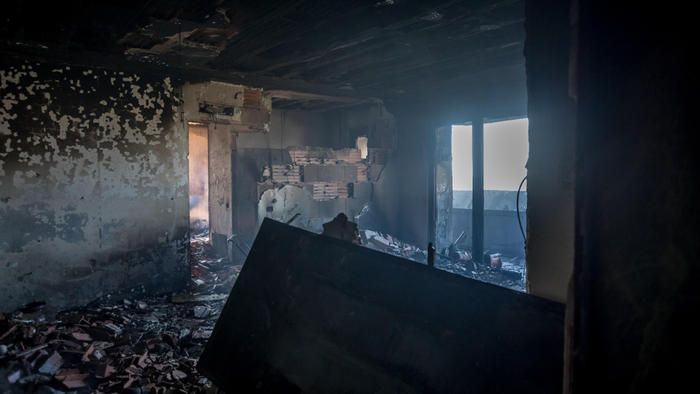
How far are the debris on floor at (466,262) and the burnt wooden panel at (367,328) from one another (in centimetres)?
420

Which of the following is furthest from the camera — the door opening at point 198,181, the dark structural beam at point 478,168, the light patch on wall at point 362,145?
the door opening at point 198,181

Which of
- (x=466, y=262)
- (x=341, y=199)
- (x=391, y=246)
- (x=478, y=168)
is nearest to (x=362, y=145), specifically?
(x=341, y=199)

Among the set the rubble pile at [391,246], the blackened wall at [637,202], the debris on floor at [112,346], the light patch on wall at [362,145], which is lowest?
the debris on floor at [112,346]

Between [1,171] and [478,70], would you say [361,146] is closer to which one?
[478,70]

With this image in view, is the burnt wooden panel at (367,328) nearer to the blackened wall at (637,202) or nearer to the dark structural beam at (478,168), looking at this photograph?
the blackened wall at (637,202)

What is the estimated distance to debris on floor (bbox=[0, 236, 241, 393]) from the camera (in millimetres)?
3195

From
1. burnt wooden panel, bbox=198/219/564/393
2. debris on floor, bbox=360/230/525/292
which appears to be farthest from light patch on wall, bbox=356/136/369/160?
A: burnt wooden panel, bbox=198/219/564/393

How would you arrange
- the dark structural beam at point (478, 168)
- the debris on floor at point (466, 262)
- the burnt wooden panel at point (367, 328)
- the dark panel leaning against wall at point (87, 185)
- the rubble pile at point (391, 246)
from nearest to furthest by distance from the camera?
the burnt wooden panel at point (367, 328) < the dark panel leaning against wall at point (87, 185) < the debris on floor at point (466, 262) < the dark structural beam at point (478, 168) < the rubble pile at point (391, 246)

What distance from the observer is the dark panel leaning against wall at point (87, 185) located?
Result: 436 cm

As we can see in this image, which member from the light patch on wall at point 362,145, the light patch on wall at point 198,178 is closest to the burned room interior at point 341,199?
the light patch on wall at point 362,145

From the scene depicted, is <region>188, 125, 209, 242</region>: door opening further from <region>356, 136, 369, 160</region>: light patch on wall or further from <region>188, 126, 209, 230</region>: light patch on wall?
<region>356, 136, 369, 160</region>: light patch on wall

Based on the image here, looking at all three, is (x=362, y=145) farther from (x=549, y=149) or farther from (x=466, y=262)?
(x=549, y=149)

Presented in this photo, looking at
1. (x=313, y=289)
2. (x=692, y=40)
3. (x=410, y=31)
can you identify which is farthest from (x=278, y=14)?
(x=692, y=40)

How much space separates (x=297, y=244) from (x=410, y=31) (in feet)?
8.20
